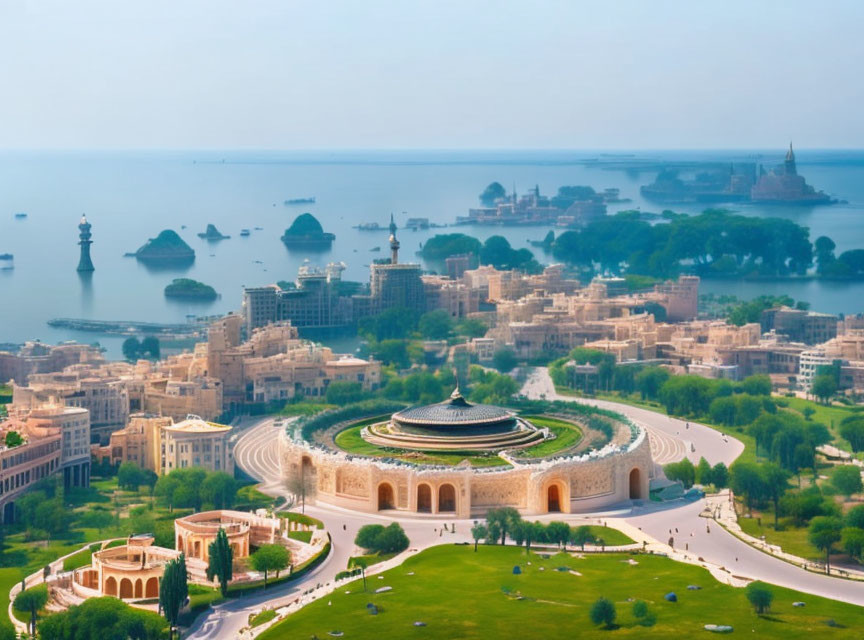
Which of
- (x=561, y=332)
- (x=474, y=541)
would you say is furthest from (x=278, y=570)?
(x=561, y=332)

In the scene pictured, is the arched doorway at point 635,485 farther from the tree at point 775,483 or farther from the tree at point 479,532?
the tree at point 479,532

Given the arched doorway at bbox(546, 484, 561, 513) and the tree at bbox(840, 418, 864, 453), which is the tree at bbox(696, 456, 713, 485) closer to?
the arched doorway at bbox(546, 484, 561, 513)

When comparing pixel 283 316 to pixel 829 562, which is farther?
pixel 283 316

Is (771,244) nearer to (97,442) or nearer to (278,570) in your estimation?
(97,442)

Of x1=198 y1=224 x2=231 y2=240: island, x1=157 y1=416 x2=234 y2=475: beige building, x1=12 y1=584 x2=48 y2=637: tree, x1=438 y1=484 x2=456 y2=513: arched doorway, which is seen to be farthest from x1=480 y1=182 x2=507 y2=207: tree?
x1=12 y1=584 x2=48 y2=637: tree

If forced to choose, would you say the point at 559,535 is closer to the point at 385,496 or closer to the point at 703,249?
the point at 385,496

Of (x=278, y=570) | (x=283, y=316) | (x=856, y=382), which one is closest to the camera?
(x=278, y=570)

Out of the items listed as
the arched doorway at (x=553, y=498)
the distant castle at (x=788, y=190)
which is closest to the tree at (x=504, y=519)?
the arched doorway at (x=553, y=498)
